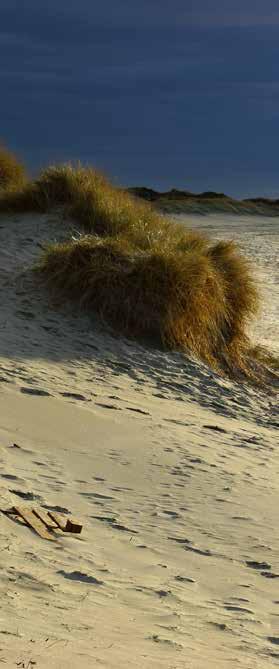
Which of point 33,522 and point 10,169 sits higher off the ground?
point 10,169

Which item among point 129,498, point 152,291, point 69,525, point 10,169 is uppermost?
point 10,169

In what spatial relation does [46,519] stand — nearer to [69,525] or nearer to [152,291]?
[69,525]

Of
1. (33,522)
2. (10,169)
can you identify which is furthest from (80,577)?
(10,169)

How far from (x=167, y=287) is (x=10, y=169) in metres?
6.37

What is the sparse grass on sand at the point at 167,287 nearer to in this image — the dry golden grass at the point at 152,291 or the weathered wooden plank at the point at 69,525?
the dry golden grass at the point at 152,291

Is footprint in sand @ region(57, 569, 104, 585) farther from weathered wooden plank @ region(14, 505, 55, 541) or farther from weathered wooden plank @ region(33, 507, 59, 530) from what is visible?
weathered wooden plank @ region(33, 507, 59, 530)

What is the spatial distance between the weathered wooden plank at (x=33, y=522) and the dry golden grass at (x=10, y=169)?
9.89m

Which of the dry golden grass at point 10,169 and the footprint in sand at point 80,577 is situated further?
the dry golden grass at point 10,169

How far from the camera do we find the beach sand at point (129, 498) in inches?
127

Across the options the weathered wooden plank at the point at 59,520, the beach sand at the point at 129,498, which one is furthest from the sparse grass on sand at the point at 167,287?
the weathered wooden plank at the point at 59,520

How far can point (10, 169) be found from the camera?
14.1m

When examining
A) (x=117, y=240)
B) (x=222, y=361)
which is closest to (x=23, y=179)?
(x=117, y=240)

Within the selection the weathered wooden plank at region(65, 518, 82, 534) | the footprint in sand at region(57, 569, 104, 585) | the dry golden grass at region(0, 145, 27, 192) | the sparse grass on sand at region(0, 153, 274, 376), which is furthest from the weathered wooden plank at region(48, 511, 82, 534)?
the dry golden grass at region(0, 145, 27, 192)

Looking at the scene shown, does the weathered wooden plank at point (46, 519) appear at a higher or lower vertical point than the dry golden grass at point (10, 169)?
lower
